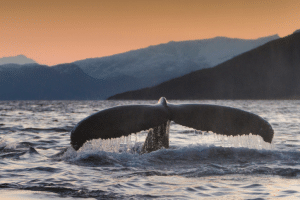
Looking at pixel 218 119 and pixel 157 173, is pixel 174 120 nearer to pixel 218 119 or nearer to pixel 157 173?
pixel 218 119

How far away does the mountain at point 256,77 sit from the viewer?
143 meters

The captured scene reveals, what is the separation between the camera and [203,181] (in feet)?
17.6

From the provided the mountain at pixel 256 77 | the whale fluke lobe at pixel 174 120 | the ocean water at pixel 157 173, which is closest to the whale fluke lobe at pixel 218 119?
the whale fluke lobe at pixel 174 120

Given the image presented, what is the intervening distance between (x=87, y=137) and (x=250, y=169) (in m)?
2.65

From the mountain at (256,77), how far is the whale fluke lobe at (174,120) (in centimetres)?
13595

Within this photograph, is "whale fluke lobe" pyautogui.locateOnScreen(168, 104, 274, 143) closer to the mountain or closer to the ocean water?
the ocean water

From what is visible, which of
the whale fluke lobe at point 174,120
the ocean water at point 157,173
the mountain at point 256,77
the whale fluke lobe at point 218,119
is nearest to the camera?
the ocean water at point 157,173

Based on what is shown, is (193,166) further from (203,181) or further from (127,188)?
(127,188)

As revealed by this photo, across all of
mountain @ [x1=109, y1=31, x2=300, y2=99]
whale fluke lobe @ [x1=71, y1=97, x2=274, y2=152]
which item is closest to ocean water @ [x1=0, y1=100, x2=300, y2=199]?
whale fluke lobe @ [x1=71, y1=97, x2=274, y2=152]

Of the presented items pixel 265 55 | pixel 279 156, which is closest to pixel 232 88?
pixel 265 55

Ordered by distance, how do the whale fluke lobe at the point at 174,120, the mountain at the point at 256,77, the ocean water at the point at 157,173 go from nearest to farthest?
the ocean water at the point at 157,173
the whale fluke lobe at the point at 174,120
the mountain at the point at 256,77

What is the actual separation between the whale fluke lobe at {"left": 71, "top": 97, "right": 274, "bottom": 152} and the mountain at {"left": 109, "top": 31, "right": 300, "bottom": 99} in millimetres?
135952

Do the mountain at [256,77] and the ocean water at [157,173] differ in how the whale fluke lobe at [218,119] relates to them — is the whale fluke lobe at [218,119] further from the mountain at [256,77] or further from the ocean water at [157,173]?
the mountain at [256,77]

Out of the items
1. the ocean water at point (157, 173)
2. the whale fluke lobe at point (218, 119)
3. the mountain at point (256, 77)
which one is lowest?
the ocean water at point (157, 173)
